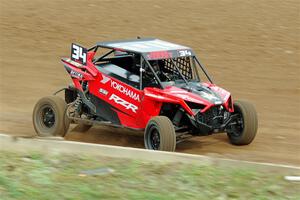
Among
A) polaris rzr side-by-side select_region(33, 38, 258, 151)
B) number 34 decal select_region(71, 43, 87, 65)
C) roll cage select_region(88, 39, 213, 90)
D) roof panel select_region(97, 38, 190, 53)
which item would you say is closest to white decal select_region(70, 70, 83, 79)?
polaris rzr side-by-side select_region(33, 38, 258, 151)

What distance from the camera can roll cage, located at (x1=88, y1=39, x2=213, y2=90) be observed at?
9.18m

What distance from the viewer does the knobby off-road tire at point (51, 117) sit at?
9742 mm

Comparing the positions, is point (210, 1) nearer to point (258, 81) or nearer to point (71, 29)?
point (71, 29)

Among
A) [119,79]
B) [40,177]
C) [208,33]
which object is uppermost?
[208,33]

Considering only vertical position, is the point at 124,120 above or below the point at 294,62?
below

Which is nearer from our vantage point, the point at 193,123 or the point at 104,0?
the point at 193,123

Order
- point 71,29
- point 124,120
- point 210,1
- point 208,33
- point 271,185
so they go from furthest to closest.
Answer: point 210,1 → point 71,29 → point 208,33 → point 124,120 → point 271,185

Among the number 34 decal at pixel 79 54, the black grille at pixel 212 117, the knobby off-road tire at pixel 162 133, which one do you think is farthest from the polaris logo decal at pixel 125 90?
the black grille at pixel 212 117

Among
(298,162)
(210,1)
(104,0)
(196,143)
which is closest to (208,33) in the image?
(210,1)

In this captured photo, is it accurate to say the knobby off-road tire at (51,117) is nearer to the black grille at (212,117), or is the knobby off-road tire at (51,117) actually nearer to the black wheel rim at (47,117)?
the black wheel rim at (47,117)

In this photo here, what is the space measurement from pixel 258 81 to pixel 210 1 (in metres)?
6.80

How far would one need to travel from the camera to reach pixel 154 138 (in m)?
8.79

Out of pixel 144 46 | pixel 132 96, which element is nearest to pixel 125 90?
pixel 132 96

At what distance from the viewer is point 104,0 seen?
67.7 feet
